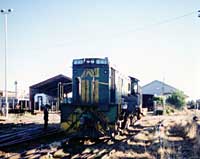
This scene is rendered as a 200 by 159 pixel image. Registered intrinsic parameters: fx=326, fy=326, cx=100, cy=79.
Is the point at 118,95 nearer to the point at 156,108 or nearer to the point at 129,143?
the point at 129,143

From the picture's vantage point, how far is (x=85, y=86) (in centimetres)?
1475

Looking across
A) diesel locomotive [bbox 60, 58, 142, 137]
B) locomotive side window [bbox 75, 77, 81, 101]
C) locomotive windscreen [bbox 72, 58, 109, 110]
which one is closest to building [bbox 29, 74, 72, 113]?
diesel locomotive [bbox 60, 58, 142, 137]

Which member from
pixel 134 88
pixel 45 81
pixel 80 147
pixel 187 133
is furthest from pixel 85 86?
pixel 45 81

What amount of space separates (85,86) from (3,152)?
16.1 ft

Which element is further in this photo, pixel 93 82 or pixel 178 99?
pixel 178 99

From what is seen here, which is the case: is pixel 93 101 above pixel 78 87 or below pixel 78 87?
below

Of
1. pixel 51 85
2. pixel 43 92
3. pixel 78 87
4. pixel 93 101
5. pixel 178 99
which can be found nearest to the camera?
pixel 78 87

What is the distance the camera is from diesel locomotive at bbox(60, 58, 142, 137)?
1359 cm

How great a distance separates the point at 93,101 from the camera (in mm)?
14633

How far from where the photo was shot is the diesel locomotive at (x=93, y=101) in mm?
13586

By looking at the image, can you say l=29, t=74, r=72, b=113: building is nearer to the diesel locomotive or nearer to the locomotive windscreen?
the diesel locomotive

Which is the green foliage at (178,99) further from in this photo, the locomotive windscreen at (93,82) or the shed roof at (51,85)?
the locomotive windscreen at (93,82)

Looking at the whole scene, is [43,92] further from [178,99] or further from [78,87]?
[78,87]

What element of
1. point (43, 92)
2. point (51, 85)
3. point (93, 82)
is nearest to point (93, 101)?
point (93, 82)
